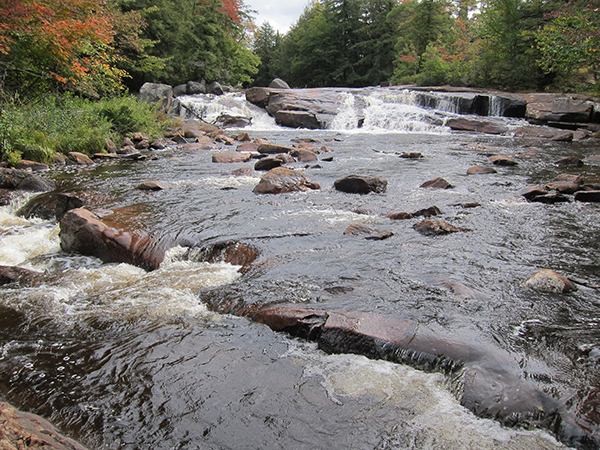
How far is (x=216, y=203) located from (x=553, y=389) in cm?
553

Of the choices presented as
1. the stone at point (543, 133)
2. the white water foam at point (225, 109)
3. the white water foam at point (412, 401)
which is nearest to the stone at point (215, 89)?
the white water foam at point (225, 109)

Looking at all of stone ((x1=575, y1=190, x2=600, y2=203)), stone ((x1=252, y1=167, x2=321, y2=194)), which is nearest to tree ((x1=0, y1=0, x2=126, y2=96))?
stone ((x1=252, y1=167, x2=321, y2=194))

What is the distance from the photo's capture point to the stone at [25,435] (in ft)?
4.86

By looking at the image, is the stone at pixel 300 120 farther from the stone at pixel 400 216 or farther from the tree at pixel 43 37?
the stone at pixel 400 216

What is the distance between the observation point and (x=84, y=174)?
911 cm

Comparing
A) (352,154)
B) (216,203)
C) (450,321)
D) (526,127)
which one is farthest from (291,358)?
(526,127)

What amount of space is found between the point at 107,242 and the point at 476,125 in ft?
54.1

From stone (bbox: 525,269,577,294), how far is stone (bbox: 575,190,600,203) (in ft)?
12.6

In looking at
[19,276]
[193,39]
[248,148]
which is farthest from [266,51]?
[19,276]

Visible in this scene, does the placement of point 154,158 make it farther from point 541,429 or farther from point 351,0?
point 351,0

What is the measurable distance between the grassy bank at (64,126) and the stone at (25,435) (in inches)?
374

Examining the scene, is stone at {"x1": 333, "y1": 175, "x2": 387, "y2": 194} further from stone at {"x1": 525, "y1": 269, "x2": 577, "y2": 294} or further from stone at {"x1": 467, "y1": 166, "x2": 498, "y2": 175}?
stone at {"x1": 525, "y1": 269, "x2": 577, "y2": 294}

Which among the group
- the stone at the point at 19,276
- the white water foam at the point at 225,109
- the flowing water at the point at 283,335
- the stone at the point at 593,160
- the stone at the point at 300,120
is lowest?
the flowing water at the point at 283,335

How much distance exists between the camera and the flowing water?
7.36 feet
